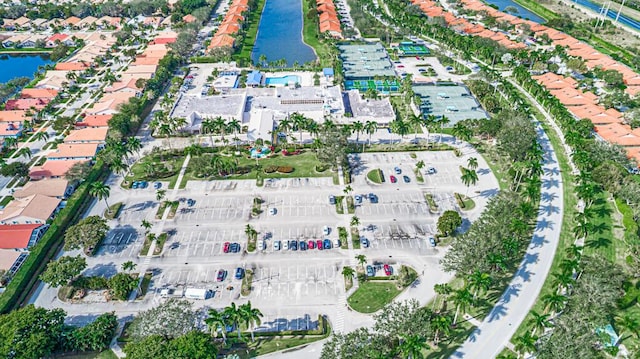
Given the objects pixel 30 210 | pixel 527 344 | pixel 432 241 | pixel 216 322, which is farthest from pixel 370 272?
pixel 30 210

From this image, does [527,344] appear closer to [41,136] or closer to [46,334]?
[46,334]

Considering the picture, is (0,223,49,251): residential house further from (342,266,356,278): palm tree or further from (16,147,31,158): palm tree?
(342,266,356,278): palm tree

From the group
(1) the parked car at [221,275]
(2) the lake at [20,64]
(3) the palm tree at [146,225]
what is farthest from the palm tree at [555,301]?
(2) the lake at [20,64]

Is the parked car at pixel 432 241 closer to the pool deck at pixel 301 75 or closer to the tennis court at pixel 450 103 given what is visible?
the tennis court at pixel 450 103

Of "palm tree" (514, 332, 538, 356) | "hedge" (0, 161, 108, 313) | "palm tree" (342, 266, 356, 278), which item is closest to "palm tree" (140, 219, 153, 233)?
"hedge" (0, 161, 108, 313)

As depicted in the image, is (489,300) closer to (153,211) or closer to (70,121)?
(153,211)

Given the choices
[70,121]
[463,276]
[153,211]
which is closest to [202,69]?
[70,121]
